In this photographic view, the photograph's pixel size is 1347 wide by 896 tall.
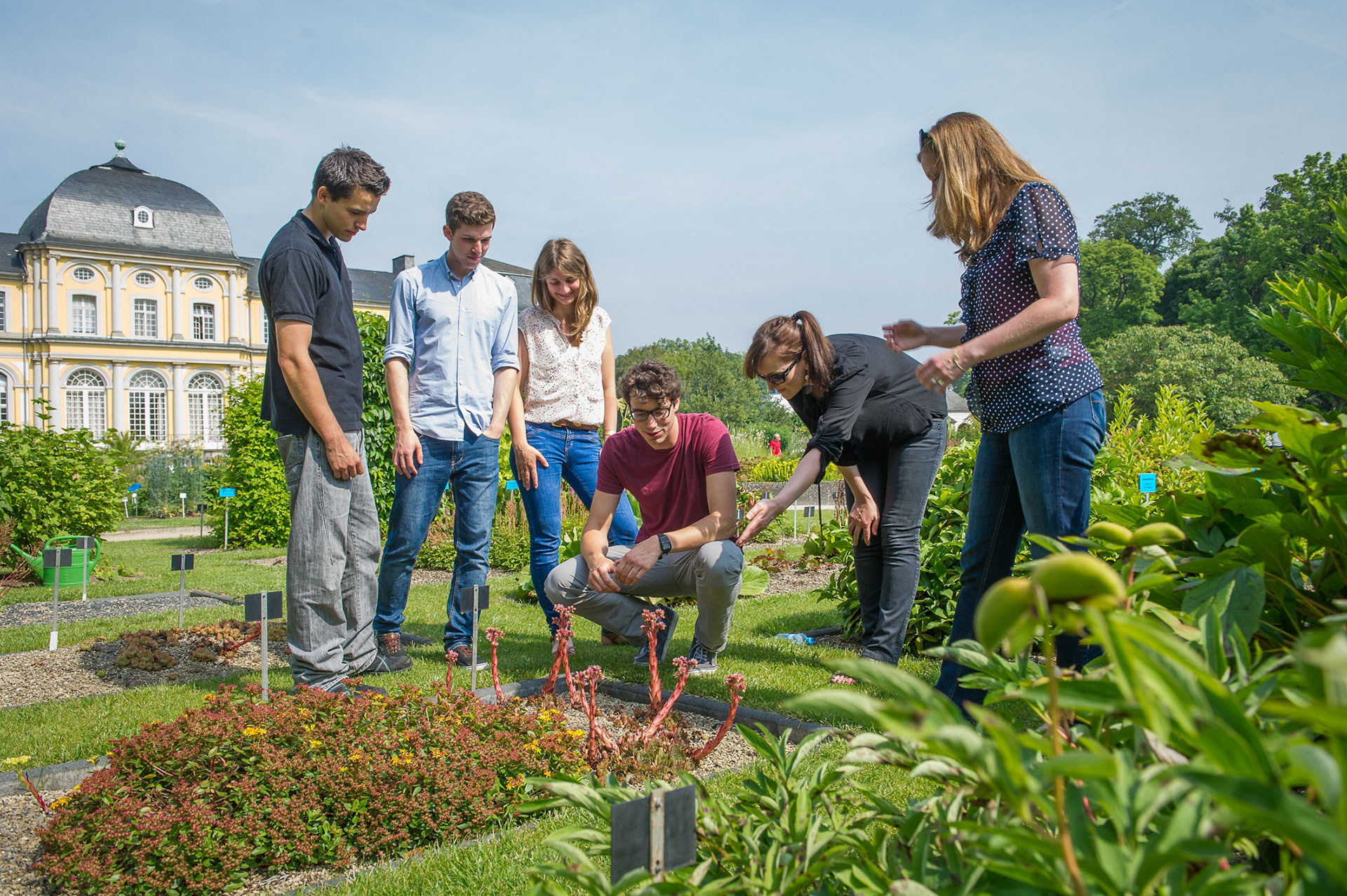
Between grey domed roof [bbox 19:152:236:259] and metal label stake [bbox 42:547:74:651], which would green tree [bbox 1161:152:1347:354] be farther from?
grey domed roof [bbox 19:152:236:259]

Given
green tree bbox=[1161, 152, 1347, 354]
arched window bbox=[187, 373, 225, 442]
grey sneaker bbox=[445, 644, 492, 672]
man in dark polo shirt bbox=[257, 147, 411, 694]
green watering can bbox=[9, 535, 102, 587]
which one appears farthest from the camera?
arched window bbox=[187, 373, 225, 442]

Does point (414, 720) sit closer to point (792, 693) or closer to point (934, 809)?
point (792, 693)

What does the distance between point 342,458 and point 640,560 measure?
4.03 feet

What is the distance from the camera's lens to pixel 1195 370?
31250 millimetres

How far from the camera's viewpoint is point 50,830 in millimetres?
2053

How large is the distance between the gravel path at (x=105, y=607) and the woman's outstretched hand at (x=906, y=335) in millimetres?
4922

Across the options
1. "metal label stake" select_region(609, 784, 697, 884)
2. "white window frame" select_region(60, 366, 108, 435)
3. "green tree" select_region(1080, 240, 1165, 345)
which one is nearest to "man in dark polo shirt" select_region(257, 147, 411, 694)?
"metal label stake" select_region(609, 784, 697, 884)

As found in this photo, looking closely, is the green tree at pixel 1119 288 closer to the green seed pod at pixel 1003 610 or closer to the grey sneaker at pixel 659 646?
the grey sneaker at pixel 659 646

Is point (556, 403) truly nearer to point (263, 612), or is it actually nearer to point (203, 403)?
point (263, 612)

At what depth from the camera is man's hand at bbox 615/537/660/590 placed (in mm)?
3594

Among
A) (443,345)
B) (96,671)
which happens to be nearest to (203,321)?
(96,671)

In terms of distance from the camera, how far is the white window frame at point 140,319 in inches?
1597

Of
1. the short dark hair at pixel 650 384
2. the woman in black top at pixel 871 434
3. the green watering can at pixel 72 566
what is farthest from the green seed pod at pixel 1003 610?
the green watering can at pixel 72 566

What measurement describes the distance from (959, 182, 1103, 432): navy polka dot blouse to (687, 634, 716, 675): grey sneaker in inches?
64.7
